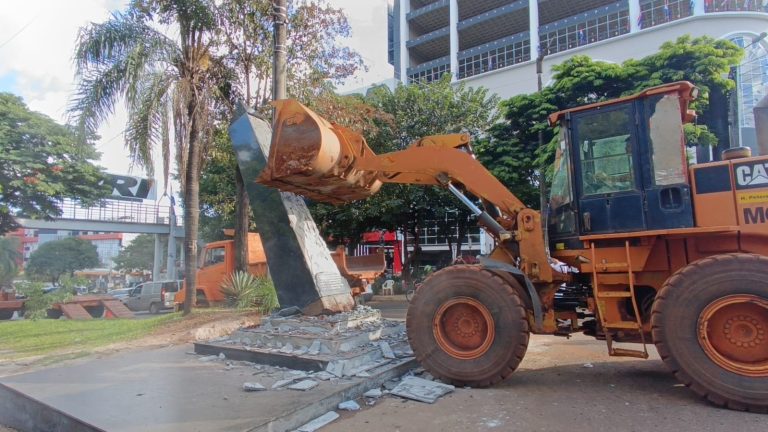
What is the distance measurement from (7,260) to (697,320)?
107 feet

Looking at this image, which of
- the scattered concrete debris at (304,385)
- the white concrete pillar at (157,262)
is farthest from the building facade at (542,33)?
the white concrete pillar at (157,262)

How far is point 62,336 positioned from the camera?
1080 cm

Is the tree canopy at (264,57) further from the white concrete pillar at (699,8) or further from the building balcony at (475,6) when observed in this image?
the building balcony at (475,6)

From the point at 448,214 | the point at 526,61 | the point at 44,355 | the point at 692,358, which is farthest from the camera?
the point at 526,61

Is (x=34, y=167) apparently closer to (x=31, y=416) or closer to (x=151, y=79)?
(x=151, y=79)

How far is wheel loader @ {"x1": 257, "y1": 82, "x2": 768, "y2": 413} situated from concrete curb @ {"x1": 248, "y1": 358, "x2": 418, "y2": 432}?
586mm

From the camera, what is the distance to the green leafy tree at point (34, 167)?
16.4 meters

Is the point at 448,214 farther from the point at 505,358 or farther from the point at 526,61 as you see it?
the point at 526,61

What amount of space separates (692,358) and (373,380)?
3288 millimetres

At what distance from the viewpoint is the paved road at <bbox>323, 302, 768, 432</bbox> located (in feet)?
14.3

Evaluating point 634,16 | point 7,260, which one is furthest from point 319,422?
point 634,16

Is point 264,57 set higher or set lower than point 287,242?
higher

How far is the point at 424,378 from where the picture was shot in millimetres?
6055

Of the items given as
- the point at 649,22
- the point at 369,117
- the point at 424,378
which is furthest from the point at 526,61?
the point at 424,378
